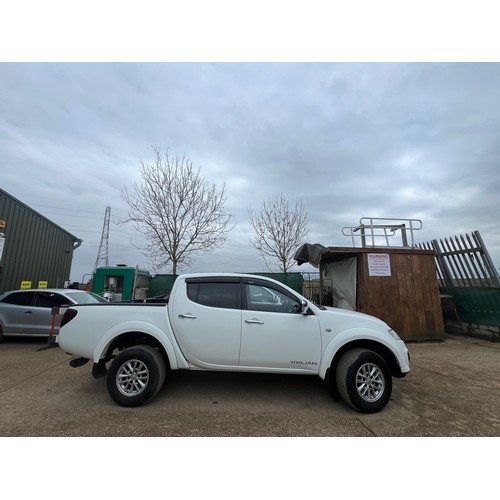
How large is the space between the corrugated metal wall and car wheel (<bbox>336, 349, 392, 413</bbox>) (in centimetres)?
1195

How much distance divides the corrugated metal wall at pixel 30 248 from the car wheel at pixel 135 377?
9.50 m

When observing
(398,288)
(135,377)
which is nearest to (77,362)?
(135,377)


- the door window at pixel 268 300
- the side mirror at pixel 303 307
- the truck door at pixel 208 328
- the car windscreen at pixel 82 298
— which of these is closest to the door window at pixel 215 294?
the truck door at pixel 208 328

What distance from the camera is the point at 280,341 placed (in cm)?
362

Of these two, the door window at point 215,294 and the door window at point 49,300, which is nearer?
the door window at point 215,294

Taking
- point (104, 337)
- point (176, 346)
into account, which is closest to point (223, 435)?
point (176, 346)

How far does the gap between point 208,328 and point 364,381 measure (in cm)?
215

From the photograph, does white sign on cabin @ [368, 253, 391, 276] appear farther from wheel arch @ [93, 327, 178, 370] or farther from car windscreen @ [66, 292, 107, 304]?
car windscreen @ [66, 292, 107, 304]

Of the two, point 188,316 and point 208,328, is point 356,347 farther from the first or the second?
point 188,316

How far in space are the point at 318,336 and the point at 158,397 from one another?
2418mm

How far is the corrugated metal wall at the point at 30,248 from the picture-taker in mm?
10055

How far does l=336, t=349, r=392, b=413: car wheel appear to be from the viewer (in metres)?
3.45

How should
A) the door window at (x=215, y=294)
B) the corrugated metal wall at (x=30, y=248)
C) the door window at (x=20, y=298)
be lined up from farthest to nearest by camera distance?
the corrugated metal wall at (x=30, y=248)
the door window at (x=20, y=298)
the door window at (x=215, y=294)

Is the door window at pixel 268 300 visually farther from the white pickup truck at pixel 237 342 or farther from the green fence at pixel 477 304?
the green fence at pixel 477 304
